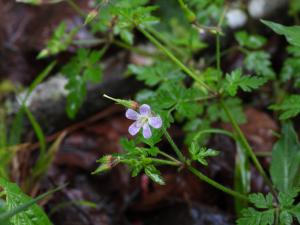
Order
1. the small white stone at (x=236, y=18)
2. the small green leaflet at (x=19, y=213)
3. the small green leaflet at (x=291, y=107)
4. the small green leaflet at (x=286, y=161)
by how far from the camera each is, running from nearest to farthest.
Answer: the small green leaflet at (x=19, y=213), the small green leaflet at (x=291, y=107), the small green leaflet at (x=286, y=161), the small white stone at (x=236, y=18)

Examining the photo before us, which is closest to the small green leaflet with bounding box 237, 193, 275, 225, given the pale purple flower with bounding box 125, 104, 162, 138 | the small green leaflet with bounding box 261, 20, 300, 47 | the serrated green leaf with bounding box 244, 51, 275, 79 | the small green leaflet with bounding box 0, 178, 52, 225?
the pale purple flower with bounding box 125, 104, 162, 138

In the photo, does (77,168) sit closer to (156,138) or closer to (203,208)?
(203,208)

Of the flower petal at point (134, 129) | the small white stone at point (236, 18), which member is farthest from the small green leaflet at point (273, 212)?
the small white stone at point (236, 18)

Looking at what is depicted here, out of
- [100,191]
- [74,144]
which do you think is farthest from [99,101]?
[100,191]

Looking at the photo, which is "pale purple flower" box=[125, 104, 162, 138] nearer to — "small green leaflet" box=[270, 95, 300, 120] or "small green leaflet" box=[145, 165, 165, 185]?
"small green leaflet" box=[145, 165, 165, 185]

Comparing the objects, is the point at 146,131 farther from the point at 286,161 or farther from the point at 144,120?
the point at 286,161

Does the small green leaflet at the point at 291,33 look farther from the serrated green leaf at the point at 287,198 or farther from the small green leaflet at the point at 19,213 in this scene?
the small green leaflet at the point at 19,213
